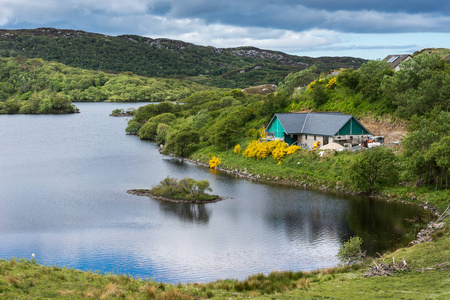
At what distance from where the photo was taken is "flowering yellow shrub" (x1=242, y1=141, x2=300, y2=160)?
194 ft

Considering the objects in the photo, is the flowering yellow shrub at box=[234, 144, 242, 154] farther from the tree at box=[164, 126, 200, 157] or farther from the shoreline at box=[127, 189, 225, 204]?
the shoreline at box=[127, 189, 225, 204]

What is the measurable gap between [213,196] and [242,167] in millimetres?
15064

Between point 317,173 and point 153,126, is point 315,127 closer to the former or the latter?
point 317,173

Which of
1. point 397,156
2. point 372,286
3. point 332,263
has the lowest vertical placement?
point 332,263

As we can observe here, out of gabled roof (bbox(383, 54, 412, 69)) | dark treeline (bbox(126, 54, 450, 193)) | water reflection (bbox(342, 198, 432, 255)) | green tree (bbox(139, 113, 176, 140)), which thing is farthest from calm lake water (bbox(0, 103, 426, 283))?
gabled roof (bbox(383, 54, 412, 69))

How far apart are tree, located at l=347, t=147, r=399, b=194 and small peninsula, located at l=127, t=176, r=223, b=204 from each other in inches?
586

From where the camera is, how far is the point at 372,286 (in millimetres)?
19953

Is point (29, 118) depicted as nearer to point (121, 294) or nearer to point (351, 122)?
point (351, 122)

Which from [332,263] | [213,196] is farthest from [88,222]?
[332,263]

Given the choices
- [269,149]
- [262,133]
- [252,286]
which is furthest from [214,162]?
[252,286]

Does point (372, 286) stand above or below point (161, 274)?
above

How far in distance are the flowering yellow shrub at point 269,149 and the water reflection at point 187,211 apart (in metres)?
18.1

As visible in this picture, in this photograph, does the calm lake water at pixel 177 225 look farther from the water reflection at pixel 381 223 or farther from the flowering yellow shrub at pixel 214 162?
the flowering yellow shrub at pixel 214 162

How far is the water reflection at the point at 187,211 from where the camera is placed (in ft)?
132
